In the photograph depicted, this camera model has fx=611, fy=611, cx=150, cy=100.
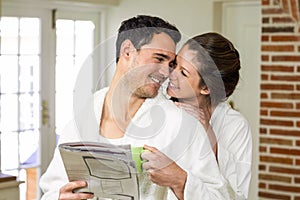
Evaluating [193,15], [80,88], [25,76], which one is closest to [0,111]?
[25,76]

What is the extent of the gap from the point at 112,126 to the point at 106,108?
47mm

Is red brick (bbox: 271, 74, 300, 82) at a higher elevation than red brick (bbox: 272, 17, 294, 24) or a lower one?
lower

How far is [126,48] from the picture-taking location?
4.21 feet

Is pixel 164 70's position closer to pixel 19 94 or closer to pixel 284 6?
pixel 284 6

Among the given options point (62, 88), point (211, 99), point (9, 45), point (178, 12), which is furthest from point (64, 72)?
point (211, 99)

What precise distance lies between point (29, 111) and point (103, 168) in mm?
2516

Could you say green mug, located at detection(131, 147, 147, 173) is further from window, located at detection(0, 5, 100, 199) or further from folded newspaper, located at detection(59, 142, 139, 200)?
window, located at detection(0, 5, 100, 199)

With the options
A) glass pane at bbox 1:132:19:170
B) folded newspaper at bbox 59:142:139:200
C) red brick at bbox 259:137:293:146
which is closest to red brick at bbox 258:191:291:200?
red brick at bbox 259:137:293:146

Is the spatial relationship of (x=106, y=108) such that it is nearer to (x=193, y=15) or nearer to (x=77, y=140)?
(x=77, y=140)

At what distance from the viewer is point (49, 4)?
3.63 meters

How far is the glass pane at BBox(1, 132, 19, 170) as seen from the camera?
3.54m

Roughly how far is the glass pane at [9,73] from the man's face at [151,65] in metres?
2.36

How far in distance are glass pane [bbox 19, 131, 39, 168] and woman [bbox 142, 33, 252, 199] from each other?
2.31 m

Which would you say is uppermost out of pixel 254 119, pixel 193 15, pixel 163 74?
pixel 193 15
